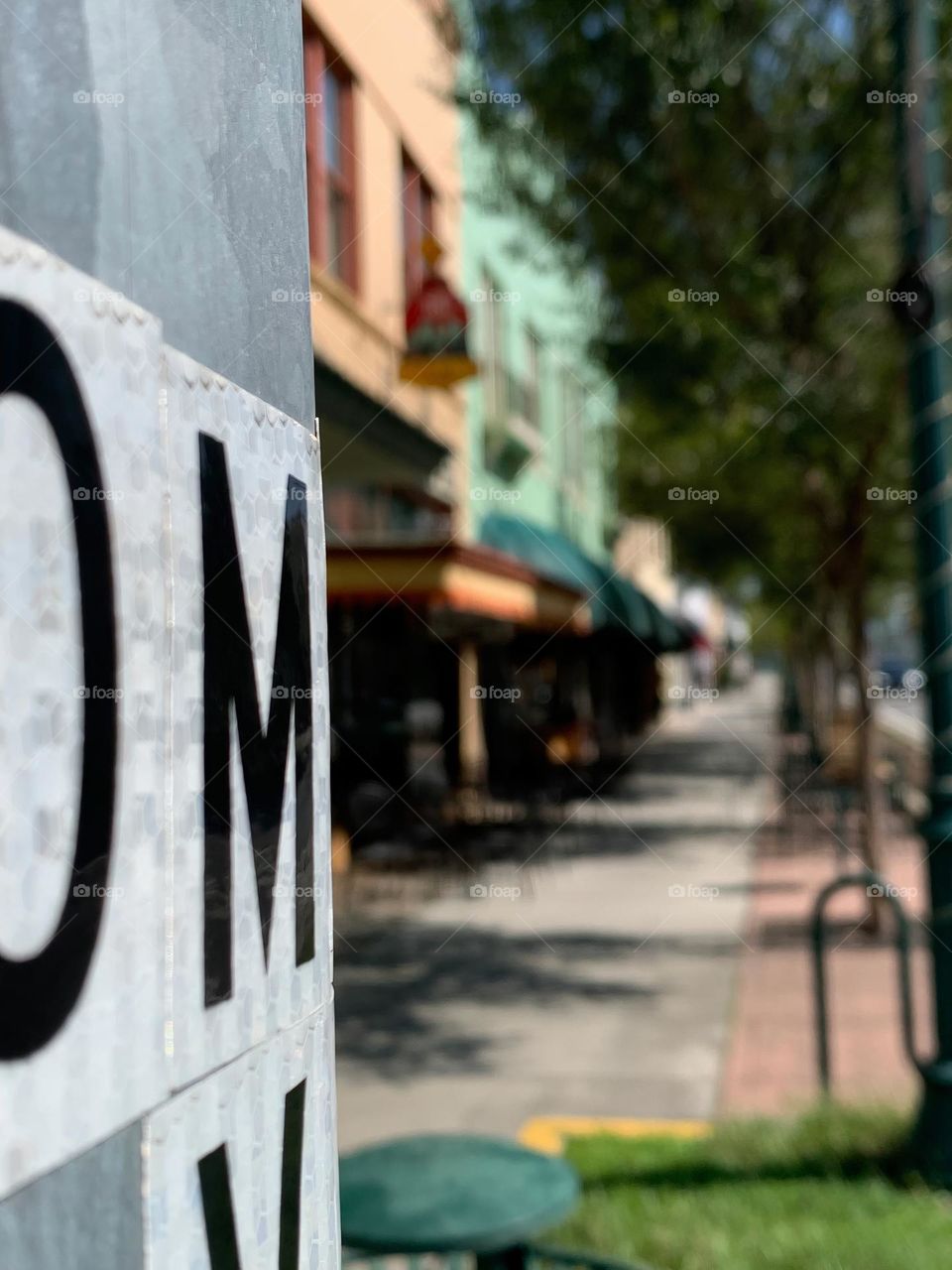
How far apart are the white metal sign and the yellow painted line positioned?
483cm

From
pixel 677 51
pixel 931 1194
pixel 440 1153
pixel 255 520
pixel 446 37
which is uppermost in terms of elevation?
pixel 446 37

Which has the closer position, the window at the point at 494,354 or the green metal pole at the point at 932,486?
the green metal pole at the point at 932,486

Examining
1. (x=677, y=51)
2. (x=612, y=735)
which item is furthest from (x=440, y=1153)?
(x=612, y=735)

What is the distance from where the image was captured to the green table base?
296 cm

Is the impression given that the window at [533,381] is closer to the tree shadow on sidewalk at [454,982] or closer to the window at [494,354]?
the window at [494,354]

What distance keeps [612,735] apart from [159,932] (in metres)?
25.5

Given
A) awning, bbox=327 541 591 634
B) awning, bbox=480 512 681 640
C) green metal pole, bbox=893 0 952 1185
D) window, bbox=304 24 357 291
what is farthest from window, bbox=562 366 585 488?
green metal pole, bbox=893 0 952 1185

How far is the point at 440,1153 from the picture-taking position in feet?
11.4

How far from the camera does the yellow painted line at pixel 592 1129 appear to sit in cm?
575

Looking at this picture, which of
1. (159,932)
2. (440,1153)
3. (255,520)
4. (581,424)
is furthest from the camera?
(581,424)

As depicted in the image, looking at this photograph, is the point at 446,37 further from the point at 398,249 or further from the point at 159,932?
the point at 159,932

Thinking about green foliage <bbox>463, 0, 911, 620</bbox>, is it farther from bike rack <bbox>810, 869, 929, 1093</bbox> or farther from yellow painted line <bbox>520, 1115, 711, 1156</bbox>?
yellow painted line <bbox>520, 1115, 711, 1156</bbox>

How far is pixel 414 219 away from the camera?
15273 mm

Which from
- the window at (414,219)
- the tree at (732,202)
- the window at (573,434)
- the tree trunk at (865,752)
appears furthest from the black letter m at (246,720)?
the window at (573,434)
